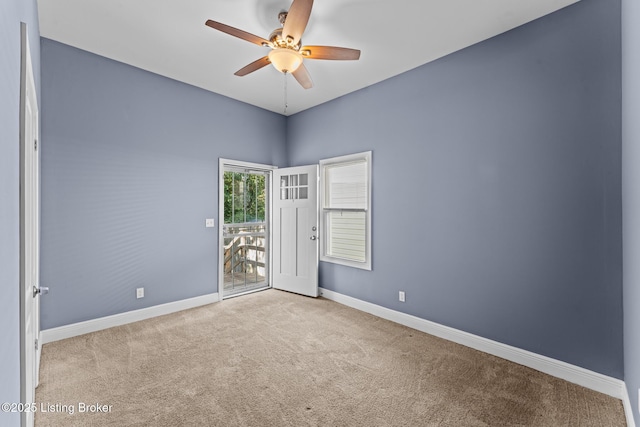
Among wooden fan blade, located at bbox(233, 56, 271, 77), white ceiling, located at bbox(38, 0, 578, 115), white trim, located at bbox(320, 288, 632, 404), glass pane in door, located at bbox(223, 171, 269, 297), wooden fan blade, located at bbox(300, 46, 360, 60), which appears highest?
white ceiling, located at bbox(38, 0, 578, 115)

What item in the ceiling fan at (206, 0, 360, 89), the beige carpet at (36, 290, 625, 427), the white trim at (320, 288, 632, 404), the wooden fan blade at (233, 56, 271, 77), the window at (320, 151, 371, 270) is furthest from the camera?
the window at (320, 151, 371, 270)

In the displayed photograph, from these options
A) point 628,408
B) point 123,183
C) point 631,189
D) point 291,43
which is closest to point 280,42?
point 291,43

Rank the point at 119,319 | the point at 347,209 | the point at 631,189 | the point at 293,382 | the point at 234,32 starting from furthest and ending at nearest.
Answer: the point at 347,209
the point at 119,319
the point at 293,382
the point at 234,32
the point at 631,189

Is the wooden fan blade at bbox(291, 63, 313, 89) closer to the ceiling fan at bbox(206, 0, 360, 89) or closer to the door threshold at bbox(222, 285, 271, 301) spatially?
the ceiling fan at bbox(206, 0, 360, 89)

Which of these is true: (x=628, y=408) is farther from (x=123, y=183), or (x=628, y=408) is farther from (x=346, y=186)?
(x=123, y=183)

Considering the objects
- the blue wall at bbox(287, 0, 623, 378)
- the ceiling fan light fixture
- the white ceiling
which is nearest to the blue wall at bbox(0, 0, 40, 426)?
the ceiling fan light fixture

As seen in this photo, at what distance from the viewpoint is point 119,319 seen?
3354 mm

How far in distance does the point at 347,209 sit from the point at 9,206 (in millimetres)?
3519

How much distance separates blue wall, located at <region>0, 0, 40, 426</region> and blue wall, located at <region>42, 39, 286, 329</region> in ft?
7.22

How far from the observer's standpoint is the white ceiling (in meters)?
2.45

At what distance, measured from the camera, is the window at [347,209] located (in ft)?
13.1

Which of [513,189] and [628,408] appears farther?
[513,189]

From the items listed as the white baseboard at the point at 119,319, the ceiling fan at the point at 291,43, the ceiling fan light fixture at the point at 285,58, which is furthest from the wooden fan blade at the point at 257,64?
the white baseboard at the point at 119,319

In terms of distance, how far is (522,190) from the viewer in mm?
2641
